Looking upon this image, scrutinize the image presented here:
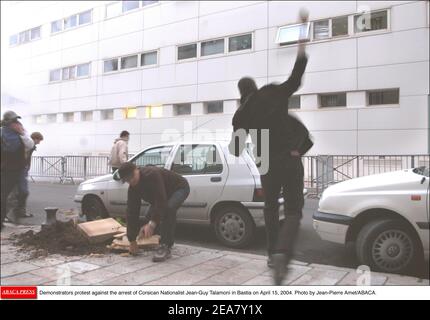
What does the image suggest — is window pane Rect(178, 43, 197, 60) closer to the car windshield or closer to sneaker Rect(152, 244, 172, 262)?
the car windshield

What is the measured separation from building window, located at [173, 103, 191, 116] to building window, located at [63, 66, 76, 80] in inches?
19.6

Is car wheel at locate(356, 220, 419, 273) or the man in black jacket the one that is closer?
the man in black jacket

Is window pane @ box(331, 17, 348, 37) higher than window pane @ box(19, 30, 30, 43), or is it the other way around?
window pane @ box(19, 30, 30, 43)

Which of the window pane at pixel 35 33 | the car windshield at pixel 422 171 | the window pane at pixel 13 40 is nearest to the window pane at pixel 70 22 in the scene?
the window pane at pixel 35 33

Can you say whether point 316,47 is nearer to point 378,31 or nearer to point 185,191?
point 378,31

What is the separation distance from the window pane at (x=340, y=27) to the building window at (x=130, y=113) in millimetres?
685

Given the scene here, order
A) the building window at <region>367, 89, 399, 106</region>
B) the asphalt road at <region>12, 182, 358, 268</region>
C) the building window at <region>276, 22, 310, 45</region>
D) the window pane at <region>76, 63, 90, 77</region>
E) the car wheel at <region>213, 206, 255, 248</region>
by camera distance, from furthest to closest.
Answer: the car wheel at <region>213, 206, 255, 248</region> < the asphalt road at <region>12, 182, 358, 268</region> < the window pane at <region>76, 63, 90, 77</region> < the building window at <region>367, 89, 399, 106</region> < the building window at <region>276, 22, 310, 45</region>

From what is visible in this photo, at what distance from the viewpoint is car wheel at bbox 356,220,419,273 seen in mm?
3629

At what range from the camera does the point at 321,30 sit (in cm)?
109

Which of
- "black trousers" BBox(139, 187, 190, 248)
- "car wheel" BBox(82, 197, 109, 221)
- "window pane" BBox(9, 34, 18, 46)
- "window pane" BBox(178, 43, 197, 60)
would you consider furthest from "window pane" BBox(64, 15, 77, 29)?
"car wheel" BBox(82, 197, 109, 221)

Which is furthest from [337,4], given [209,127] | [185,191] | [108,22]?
[185,191]

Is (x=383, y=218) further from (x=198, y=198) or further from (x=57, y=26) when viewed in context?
(x=57, y=26)
